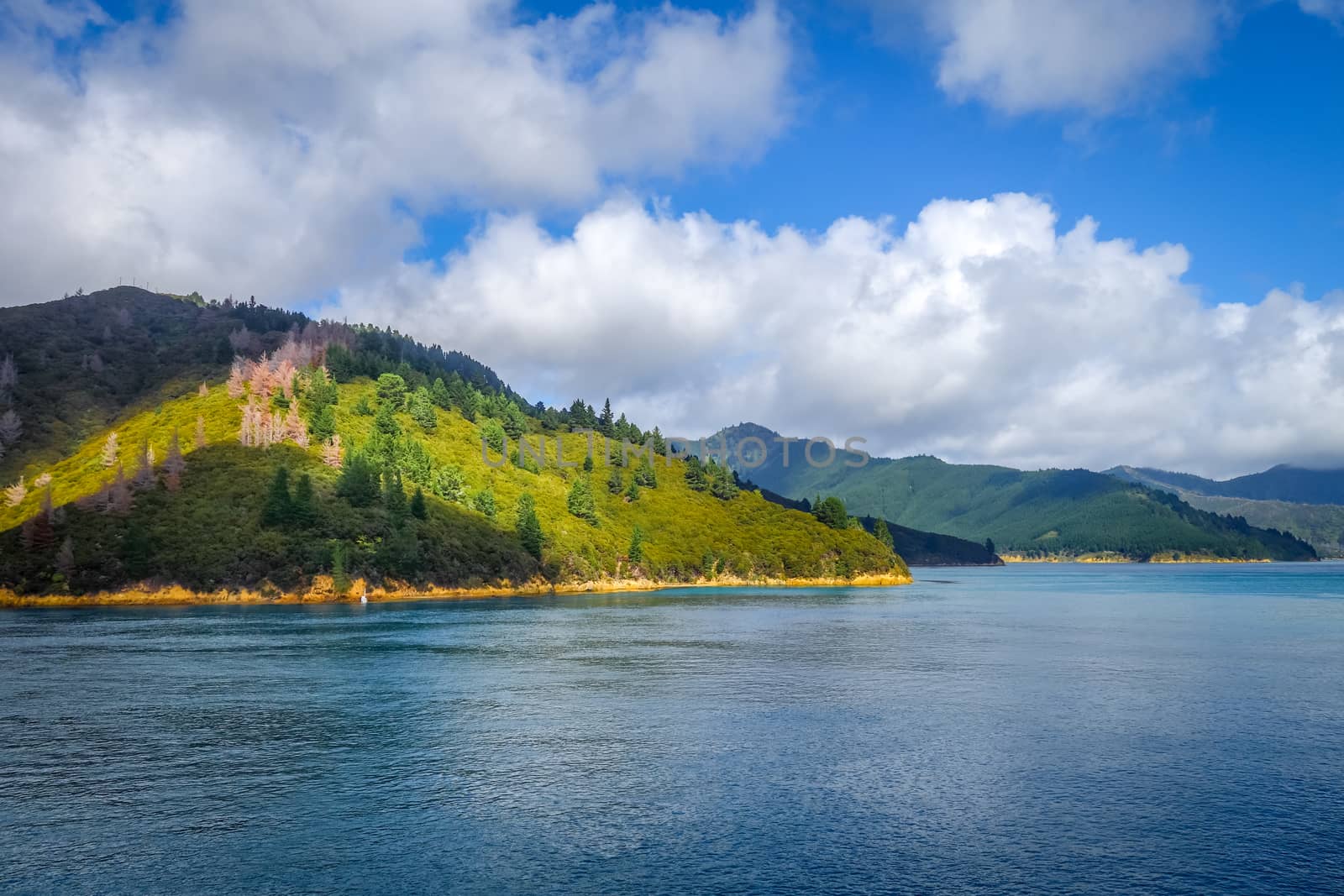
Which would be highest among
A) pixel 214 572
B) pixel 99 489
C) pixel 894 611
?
pixel 99 489

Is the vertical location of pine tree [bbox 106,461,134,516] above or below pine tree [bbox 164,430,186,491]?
below

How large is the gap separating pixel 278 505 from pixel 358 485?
61.3ft

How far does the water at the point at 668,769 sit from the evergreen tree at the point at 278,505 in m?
77.2

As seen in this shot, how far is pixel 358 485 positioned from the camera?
615ft

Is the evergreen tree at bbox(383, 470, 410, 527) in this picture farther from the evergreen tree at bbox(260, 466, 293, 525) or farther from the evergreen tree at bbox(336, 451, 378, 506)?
the evergreen tree at bbox(260, 466, 293, 525)

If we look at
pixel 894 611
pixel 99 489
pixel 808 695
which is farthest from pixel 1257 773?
pixel 99 489

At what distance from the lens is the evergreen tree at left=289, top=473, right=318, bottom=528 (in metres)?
174

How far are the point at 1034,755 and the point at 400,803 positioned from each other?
32852mm

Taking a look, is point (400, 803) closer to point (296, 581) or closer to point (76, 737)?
point (76, 737)

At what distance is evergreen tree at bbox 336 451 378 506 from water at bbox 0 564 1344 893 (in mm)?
92115

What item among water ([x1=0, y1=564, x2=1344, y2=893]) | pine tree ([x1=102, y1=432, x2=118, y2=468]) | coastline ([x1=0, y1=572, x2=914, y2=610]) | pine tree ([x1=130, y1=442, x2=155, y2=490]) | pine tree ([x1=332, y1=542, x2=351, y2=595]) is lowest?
water ([x1=0, y1=564, x2=1344, y2=893])

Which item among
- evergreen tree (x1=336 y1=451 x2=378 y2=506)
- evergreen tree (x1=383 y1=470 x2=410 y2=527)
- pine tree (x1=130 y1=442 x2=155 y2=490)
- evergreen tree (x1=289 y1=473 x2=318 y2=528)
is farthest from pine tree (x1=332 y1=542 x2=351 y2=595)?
pine tree (x1=130 y1=442 x2=155 y2=490)

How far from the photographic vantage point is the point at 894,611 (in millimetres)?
155625

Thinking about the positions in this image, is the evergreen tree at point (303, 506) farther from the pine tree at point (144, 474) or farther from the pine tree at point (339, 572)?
the pine tree at point (144, 474)
